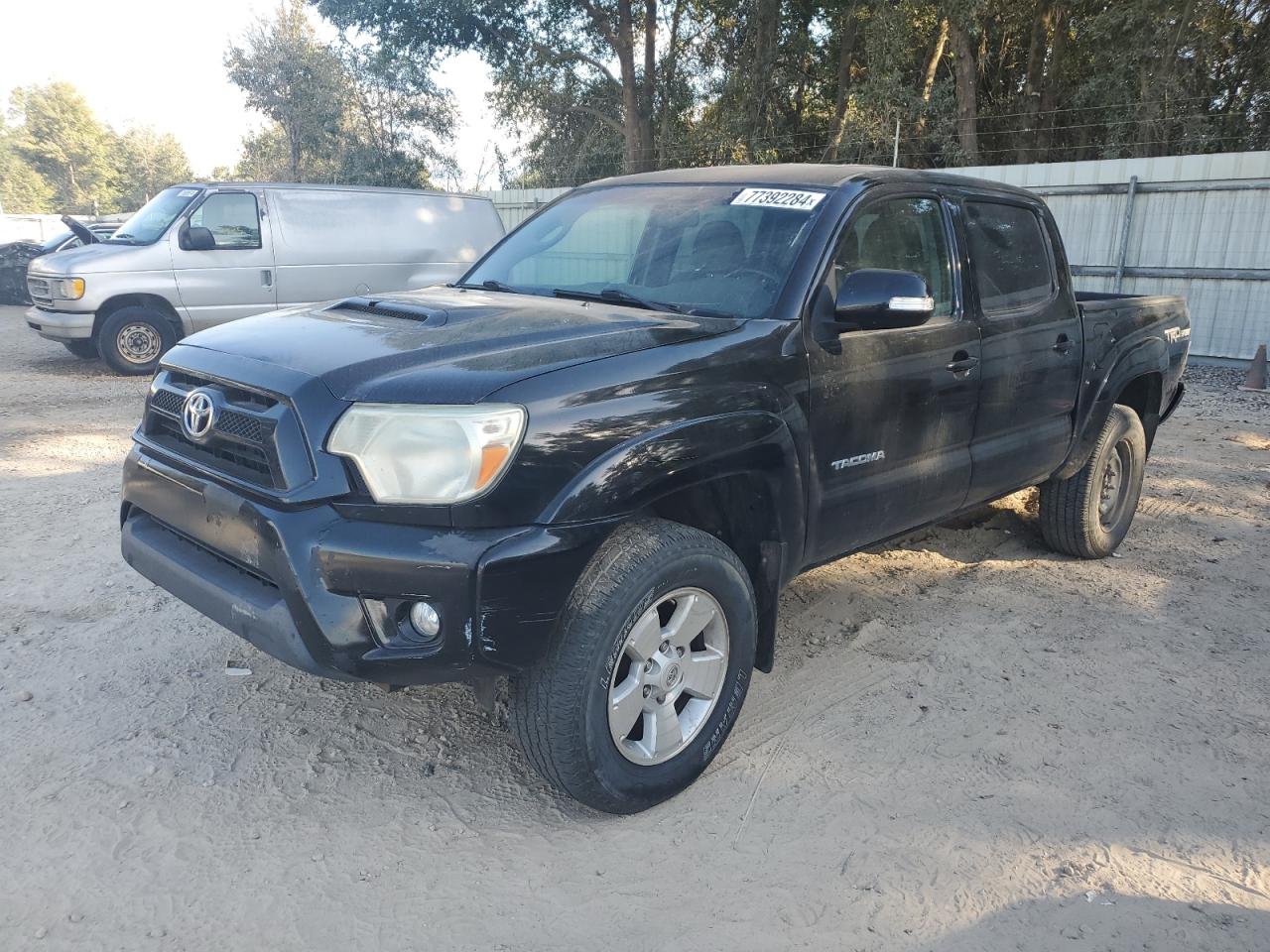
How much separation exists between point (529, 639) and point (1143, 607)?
11.1 feet

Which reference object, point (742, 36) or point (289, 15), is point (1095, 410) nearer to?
point (742, 36)

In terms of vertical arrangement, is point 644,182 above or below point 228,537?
above

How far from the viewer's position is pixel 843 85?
2022 cm

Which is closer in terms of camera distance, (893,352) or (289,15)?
(893,352)

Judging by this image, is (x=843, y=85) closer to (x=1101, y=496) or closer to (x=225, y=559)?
(x=1101, y=496)

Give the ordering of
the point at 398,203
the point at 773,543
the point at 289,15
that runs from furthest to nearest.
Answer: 1. the point at 289,15
2. the point at 398,203
3. the point at 773,543

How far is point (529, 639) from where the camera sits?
8.57 ft

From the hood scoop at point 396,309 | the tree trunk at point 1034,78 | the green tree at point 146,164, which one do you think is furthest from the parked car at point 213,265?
the green tree at point 146,164

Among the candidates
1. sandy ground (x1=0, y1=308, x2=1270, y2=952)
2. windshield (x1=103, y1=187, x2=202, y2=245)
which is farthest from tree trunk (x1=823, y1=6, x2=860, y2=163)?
sandy ground (x1=0, y1=308, x2=1270, y2=952)

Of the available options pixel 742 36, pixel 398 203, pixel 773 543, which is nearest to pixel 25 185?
pixel 742 36

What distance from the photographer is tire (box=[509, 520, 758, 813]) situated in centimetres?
270

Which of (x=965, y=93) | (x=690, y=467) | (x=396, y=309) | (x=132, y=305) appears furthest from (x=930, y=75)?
(x=690, y=467)

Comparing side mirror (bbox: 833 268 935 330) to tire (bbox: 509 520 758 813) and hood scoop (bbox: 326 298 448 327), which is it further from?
hood scoop (bbox: 326 298 448 327)

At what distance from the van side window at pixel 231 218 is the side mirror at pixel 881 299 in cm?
862
